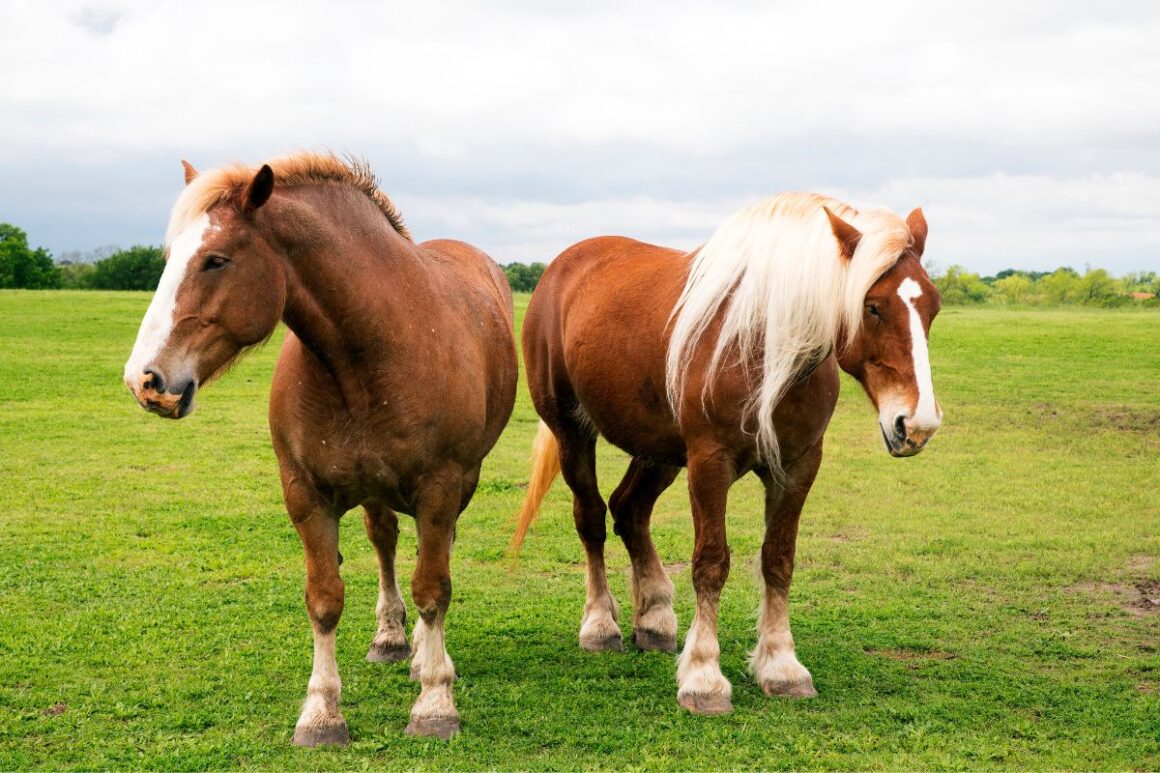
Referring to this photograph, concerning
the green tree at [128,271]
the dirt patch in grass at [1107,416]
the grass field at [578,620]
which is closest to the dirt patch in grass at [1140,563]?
the grass field at [578,620]

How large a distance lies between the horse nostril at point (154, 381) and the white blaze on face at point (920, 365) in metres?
2.63

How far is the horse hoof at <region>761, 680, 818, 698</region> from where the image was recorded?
471 centimetres

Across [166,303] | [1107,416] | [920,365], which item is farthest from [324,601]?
[1107,416]

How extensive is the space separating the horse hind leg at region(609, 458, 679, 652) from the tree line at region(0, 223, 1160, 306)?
25.2 metres

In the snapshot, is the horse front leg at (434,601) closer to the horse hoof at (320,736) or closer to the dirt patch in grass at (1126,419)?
the horse hoof at (320,736)

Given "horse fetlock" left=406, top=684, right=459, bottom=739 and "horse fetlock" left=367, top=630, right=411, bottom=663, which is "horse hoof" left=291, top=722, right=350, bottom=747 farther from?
"horse fetlock" left=367, top=630, right=411, bottom=663

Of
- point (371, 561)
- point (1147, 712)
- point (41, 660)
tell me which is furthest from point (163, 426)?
point (1147, 712)

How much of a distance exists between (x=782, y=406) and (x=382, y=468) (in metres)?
1.72

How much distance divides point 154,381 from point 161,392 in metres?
0.04

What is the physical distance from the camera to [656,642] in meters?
5.46

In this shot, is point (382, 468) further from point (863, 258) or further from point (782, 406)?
point (863, 258)

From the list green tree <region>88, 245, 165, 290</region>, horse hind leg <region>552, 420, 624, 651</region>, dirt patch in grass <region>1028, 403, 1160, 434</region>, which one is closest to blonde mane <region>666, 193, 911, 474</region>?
horse hind leg <region>552, 420, 624, 651</region>

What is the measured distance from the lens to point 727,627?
5.73 metres

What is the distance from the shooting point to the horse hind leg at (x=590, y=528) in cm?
547
